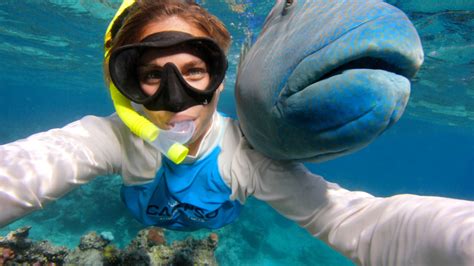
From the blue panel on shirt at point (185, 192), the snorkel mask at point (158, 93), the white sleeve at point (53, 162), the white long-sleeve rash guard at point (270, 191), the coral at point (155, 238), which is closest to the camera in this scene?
the white long-sleeve rash guard at point (270, 191)

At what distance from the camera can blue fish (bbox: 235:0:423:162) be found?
4.00 ft

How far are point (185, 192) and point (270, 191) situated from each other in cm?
77

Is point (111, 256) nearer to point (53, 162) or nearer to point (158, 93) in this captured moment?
point (53, 162)

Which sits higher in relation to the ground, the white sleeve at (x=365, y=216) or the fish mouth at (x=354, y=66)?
the fish mouth at (x=354, y=66)

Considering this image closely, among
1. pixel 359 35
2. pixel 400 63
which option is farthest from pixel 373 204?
pixel 359 35

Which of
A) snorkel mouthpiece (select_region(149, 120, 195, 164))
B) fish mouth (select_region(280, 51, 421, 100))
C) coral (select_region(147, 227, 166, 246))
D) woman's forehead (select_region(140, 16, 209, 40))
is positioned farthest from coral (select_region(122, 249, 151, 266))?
fish mouth (select_region(280, 51, 421, 100))

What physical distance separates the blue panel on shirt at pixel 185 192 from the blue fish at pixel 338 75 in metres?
1.10

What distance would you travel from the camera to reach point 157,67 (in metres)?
2.13

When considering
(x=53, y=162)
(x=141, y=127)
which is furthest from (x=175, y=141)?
(x=53, y=162)

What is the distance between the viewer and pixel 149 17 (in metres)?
2.26

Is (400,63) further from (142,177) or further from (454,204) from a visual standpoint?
(142,177)

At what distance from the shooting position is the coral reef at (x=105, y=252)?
4281 millimetres

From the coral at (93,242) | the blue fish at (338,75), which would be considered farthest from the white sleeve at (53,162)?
the coral at (93,242)

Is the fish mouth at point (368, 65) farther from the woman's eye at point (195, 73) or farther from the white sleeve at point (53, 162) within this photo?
the white sleeve at point (53, 162)
